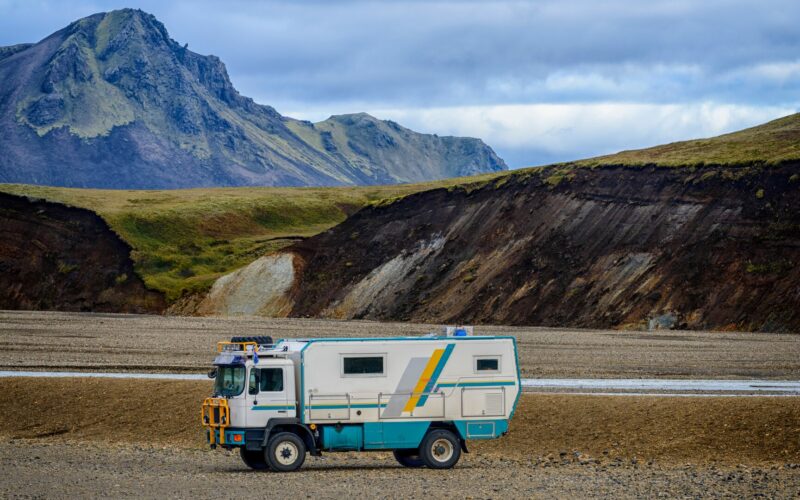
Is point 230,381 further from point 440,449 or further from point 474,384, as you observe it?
point 474,384

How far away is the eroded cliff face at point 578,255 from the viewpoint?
73062 mm

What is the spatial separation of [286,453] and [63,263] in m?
98.2

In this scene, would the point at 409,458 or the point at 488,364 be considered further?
the point at 409,458

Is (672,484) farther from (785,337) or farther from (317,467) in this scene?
(785,337)

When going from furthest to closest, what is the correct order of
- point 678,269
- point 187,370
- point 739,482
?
point 678,269
point 187,370
point 739,482

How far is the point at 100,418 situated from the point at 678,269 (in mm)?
52942

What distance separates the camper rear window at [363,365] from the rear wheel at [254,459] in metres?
3.13

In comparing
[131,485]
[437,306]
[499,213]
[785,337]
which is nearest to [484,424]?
[131,485]

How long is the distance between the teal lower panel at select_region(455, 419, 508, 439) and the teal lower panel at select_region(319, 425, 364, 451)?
234cm

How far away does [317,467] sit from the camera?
25.8 meters

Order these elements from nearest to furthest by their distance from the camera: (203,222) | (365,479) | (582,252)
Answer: (365,479) → (582,252) → (203,222)

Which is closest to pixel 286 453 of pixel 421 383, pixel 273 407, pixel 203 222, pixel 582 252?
pixel 273 407

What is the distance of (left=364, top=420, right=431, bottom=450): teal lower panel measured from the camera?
24.4 m

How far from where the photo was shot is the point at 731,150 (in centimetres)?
9181
